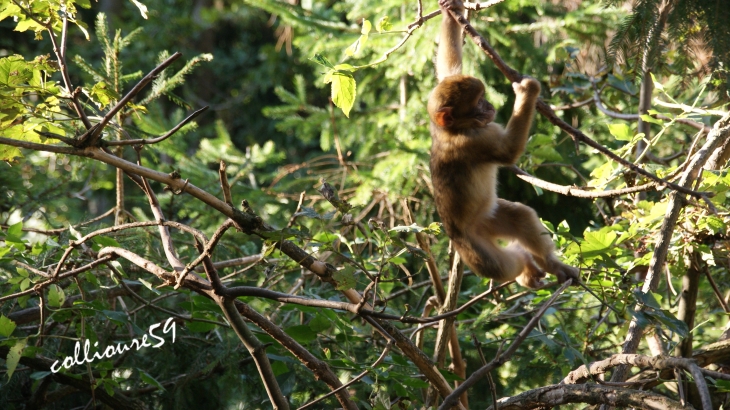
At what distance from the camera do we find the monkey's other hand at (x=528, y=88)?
9.74 feet

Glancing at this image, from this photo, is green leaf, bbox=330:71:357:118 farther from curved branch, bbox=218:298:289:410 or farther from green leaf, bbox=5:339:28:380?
green leaf, bbox=5:339:28:380

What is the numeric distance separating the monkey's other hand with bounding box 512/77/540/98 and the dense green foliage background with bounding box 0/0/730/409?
0.36 meters

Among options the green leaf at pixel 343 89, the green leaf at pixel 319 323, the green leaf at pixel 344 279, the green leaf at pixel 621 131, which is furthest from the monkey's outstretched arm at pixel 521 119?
the green leaf at pixel 344 279

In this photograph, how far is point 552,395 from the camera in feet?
7.34

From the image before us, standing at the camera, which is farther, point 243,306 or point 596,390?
point 243,306

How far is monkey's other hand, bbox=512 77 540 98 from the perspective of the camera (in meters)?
2.97

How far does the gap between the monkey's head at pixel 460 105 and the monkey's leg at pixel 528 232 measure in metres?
0.46

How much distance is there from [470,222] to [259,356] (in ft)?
5.07

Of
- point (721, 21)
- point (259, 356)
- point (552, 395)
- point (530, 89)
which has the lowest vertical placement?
point (552, 395)

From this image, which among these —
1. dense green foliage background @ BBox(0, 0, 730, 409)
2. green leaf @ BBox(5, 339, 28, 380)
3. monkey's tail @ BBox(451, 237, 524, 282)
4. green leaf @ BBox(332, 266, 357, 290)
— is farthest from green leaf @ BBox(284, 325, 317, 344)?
green leaf @ BBox(5, 339, 28, 380)

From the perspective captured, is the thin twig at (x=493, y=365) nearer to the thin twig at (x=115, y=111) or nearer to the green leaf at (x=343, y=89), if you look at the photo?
the green leaf at (x=343, y=89)

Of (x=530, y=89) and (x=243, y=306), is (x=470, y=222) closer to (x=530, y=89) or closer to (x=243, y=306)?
(x=530, y=89)

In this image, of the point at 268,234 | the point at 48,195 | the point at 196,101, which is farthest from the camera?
the point at 196,101

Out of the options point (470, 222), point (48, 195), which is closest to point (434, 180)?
point (470, 222)
